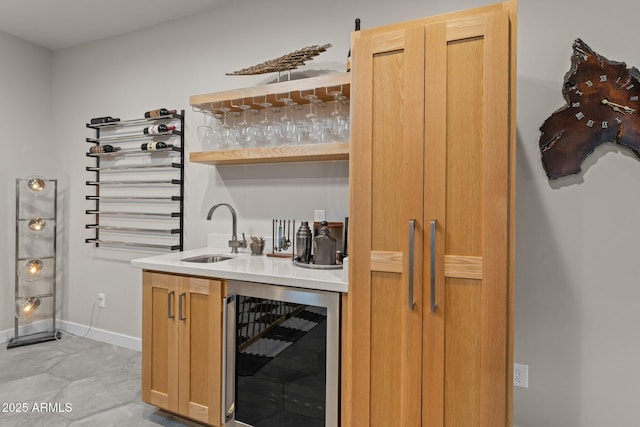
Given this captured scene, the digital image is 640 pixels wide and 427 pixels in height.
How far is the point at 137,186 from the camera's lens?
10.5 ft

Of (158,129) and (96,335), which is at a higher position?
(158,129)

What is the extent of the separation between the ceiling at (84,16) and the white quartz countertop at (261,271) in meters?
1.97

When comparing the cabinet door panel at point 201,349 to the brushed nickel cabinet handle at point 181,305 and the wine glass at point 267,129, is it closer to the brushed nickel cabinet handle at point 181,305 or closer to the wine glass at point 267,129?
the brushed nickel cabinet handle at point 181,305

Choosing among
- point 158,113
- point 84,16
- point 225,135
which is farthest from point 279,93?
point 84,16

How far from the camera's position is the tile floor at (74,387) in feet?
7.10

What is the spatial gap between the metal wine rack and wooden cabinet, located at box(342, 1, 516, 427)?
1.91 m

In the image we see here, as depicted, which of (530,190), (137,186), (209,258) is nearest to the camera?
(530,190)

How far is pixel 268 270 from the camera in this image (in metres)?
1.95

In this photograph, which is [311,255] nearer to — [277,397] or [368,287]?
[368,287]

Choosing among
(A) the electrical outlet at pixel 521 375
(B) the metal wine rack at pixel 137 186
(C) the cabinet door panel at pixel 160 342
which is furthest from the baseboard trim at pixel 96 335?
(A) the electrical outlet at pixel 521 375

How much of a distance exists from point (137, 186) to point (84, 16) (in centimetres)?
147

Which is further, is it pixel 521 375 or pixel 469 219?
pixel 521 375

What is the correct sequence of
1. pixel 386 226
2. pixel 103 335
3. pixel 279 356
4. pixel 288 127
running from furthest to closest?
1. pixel 103 335
2. pixel 288 127
3. pixel 279 356
4. pixel 386 226

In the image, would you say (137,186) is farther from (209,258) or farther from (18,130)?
(18,130)
